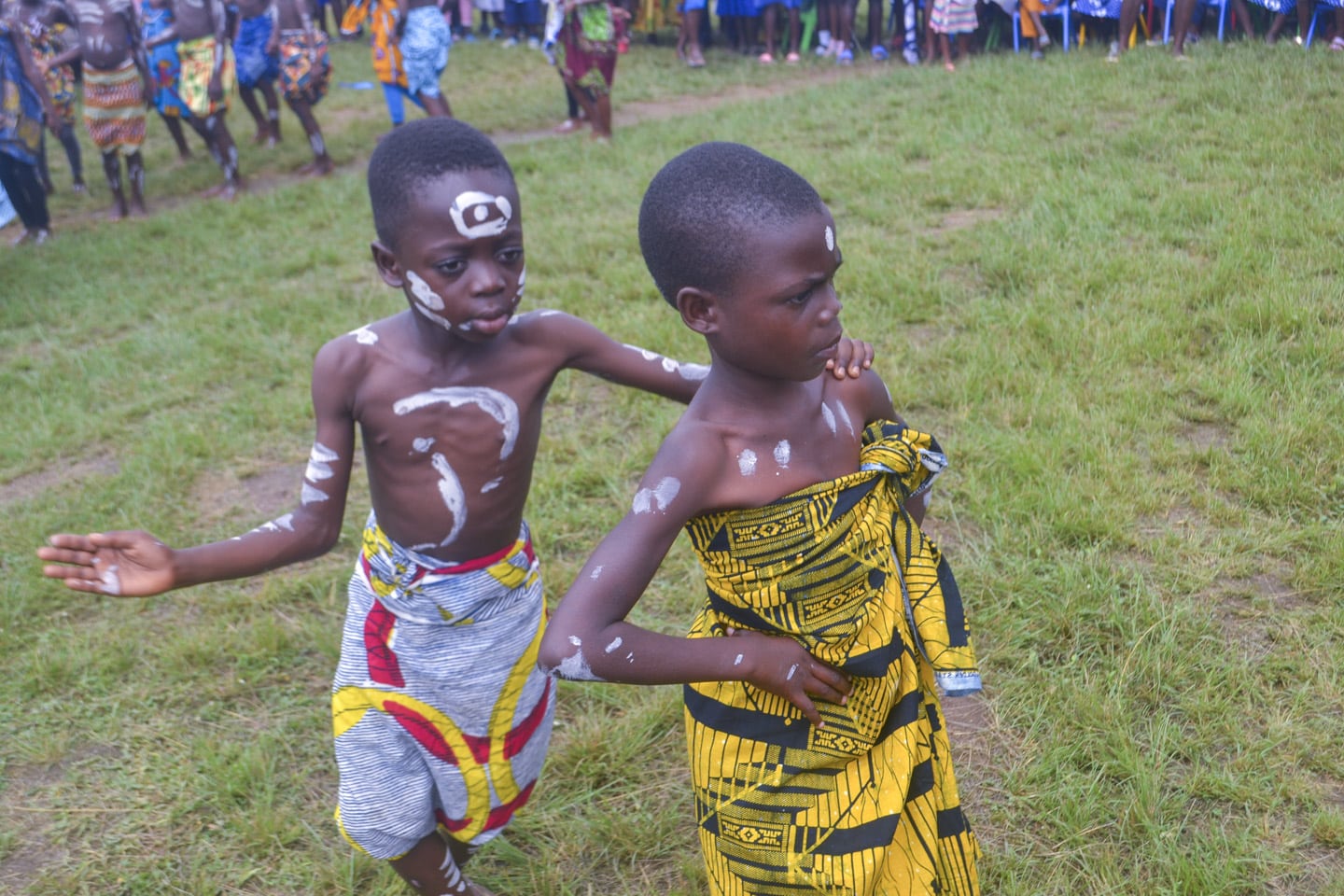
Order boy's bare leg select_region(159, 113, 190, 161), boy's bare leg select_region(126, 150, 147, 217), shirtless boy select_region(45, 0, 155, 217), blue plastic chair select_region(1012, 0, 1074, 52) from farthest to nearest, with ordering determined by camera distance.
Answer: boy's bare leg select_region(159, 113, 190, 161) → blue plastic chair select_region(1012, 0, 1074, 52) → boy's bare leg select_region(126, 150, 147, 217) → shirtless boy select_region(45, 0, 155, 217)

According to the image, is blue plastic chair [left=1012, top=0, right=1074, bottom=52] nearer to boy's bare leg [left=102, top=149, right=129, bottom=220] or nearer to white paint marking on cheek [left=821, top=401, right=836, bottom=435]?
boy's bare leg [left=102, top=149, right=129, bottom=220]

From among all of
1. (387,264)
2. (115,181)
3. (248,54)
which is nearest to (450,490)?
(387,264)

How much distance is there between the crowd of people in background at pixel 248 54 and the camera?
7.84m

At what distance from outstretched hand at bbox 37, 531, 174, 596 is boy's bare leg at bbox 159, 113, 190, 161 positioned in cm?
A: 872

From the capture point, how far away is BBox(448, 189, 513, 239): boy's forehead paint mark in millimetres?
1954

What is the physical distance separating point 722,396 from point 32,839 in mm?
2304

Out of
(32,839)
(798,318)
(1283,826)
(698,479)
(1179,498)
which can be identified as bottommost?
(32,839)

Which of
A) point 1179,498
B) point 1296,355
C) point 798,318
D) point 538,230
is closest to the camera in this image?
point 798,318

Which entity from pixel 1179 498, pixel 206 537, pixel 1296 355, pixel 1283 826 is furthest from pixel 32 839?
pixel 1296 355

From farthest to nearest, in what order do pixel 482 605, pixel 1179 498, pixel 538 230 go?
pixel 538 230 → pixel 1179 498 → pixel 482 605

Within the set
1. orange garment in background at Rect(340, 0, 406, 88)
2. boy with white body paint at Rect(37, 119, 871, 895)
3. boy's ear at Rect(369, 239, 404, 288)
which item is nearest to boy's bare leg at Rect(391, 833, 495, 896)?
boy with white body paint at Rect(37, 119, 871, 895)

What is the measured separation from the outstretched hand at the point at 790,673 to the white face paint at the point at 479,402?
726mm

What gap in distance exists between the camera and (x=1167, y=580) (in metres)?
2.93

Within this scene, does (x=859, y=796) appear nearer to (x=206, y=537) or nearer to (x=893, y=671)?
(x=893, y=671)
